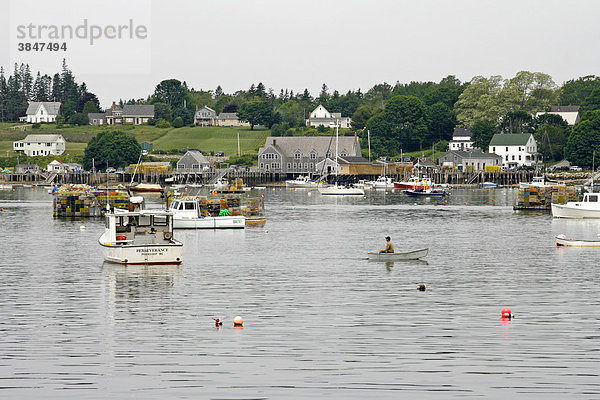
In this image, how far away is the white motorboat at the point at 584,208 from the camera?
97750 mm

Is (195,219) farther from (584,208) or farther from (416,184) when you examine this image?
(416,184)

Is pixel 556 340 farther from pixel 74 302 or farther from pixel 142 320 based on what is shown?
pixel 74 302

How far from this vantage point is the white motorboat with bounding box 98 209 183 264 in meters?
52.2

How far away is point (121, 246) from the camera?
170 ft

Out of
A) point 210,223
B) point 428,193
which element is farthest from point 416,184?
point 210,223

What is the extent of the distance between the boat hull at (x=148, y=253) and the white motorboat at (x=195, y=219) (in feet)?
83.0

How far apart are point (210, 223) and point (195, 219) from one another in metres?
1.55

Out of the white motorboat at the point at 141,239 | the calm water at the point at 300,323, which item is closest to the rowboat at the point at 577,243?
the calm water at the point at 300,323

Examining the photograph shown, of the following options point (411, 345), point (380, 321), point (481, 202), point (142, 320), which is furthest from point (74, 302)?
point (481, 202)

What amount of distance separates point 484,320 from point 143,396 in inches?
681

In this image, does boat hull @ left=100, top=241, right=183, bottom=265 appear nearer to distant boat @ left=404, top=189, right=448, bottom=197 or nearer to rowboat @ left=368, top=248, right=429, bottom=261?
rowboat @ left=368, top=248, right=429, bottom=261

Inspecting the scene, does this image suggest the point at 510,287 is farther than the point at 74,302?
Yes

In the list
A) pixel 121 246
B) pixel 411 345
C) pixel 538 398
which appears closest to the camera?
pixel 538 398

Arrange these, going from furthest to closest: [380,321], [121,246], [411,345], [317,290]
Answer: [121,246] < [317,290] < [380,321] < [411,345]
